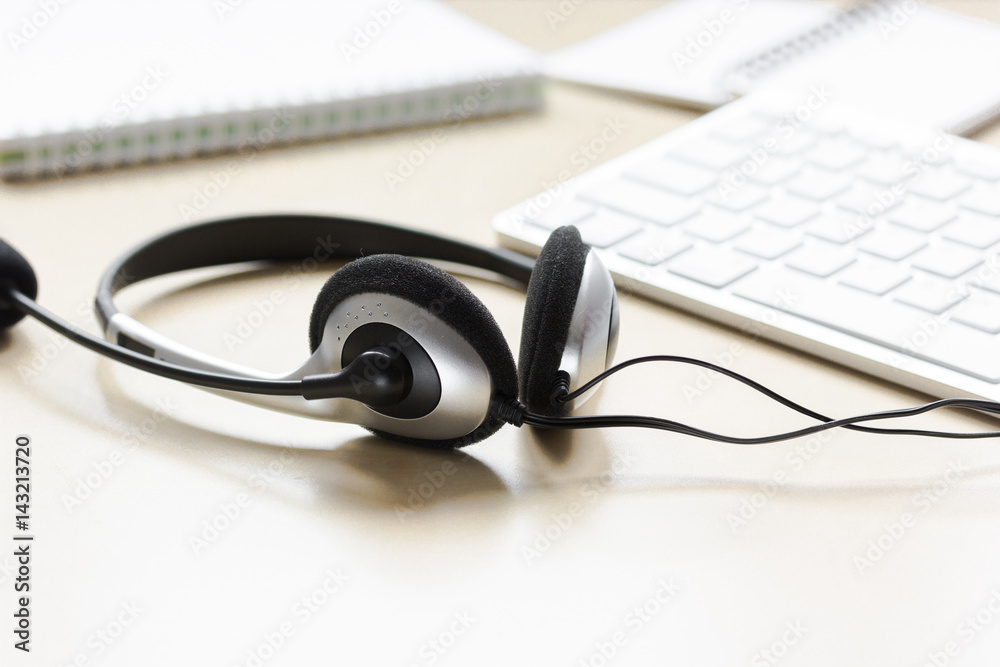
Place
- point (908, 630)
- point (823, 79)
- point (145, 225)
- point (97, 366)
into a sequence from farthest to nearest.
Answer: point (823, 79), point (145, 225), point (97, 366), point (908, 630)

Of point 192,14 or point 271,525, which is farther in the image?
point 192,14

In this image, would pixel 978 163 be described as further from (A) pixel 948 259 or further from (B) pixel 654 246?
(B) pixel 654 246

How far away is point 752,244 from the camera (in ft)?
2.12

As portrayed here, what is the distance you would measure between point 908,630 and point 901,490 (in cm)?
9

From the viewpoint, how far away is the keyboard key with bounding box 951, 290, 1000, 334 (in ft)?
1.83

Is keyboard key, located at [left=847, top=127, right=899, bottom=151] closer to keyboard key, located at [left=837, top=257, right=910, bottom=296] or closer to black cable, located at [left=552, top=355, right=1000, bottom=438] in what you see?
keyboard key, located at [left=837, top=257, right=910, bottom=296]

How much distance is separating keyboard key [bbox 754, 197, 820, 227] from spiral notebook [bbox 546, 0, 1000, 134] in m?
0.21

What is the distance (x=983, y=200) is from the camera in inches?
27.1

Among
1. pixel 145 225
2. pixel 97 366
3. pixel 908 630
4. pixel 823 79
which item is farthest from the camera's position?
pixel 823 79

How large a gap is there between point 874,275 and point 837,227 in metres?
0.06

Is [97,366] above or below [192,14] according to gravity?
below

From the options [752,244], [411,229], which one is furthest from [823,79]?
[411,229]

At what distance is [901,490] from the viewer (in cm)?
47

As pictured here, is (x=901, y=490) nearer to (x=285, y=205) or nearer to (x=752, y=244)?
(x=752, y=244)
